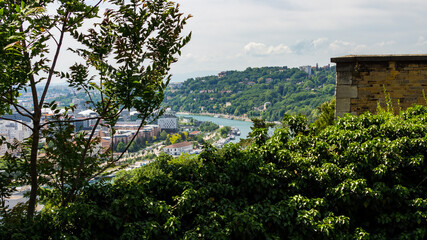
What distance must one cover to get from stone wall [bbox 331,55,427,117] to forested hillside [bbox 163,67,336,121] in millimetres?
74949

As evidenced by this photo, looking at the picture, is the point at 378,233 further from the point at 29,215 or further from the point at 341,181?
the point at 29,215

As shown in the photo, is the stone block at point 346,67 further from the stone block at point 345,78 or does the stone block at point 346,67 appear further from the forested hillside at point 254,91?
the forested hillside at point 254,91

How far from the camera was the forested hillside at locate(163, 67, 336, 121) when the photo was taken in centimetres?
8732

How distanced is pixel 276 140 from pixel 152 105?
1.79 m

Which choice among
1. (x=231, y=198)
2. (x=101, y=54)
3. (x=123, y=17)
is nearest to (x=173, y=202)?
(x=231, y=198)

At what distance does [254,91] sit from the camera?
331 feet

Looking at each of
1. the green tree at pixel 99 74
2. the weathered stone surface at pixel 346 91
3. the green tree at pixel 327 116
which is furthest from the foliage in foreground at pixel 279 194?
the green tree at pixel 327 116

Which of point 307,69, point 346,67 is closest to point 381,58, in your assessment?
point 346,67

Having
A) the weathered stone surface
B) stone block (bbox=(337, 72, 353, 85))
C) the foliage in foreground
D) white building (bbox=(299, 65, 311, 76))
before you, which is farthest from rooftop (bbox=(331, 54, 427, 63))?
white building (bbox=(299, 65, 311, 76))

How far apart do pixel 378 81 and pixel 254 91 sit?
9482 centimetres

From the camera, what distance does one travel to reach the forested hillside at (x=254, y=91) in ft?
286

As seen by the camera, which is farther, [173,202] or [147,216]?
[173,202]

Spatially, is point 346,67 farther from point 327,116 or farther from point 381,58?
point 327,116

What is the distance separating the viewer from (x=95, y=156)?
3523 millimetres
